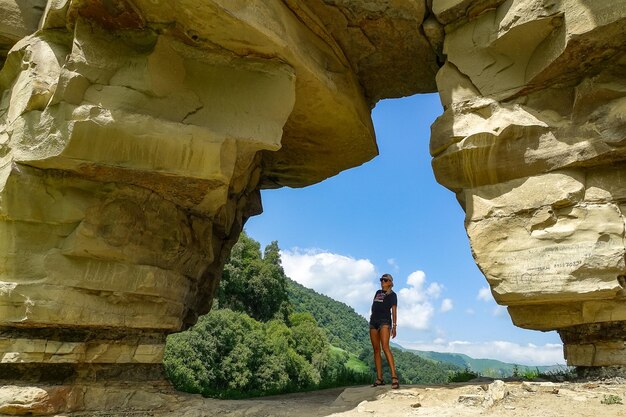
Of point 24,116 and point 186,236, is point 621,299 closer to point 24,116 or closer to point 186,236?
point 186,236

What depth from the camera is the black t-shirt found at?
678 cm

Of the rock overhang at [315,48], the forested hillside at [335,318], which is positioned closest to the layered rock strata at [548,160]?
the rock overhang at [315,48]

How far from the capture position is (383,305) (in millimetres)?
6781

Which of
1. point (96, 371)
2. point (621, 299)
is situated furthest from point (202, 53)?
point (621, 299)

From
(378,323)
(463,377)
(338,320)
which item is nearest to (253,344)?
(463,377)

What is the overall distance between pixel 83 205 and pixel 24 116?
129cm

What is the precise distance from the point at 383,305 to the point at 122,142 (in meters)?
4.20

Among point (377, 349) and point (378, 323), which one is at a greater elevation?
point (378, 323)

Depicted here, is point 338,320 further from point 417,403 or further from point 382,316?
point 417,403

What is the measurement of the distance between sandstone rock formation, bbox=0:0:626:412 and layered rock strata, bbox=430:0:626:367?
22mm

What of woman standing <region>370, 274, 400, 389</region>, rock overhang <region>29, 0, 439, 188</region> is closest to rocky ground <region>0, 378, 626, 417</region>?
woman standing <region>370, 274, 400, 389</region>

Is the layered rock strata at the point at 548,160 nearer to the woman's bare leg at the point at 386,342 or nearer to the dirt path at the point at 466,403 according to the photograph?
the dirt path at the point at 466,403

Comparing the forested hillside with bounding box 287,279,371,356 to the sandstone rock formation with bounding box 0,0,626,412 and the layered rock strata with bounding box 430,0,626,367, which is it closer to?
the sandstone rock formation with bounding box 0,0,626,412

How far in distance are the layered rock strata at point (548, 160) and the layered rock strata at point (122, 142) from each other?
5.36ft
